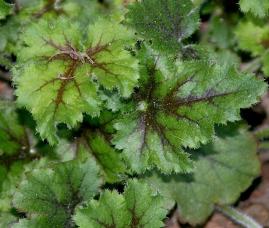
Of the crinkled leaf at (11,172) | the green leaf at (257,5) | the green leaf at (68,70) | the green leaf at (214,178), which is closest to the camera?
the green leaf at (68,70)

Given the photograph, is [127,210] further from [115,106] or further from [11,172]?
[11,172]

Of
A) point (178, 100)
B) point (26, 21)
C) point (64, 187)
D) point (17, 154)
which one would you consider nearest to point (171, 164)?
point (178, 100)

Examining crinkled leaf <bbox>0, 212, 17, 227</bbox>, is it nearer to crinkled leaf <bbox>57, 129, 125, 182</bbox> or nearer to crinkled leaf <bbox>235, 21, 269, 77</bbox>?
crinkled leaf <bbox>57, 129, 125, 182</bbox>

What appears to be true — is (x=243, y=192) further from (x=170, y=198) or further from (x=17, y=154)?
(x=17, y=154)

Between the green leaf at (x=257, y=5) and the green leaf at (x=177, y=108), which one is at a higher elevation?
the green leaf at (x=257, y=5)

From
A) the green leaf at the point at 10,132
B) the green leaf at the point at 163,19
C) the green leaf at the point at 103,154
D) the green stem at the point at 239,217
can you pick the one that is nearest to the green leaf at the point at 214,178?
the green stem at the point at 239,217

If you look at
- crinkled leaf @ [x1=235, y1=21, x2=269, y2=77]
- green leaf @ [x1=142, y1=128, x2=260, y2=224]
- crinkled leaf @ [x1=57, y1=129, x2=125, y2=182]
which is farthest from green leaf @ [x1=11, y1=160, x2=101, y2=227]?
crinkled leaf @ [x1=235, y1=21, x2=269, y2=77]

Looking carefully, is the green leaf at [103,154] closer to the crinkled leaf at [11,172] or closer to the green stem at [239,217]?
the crinkled leaf at [11,172]
